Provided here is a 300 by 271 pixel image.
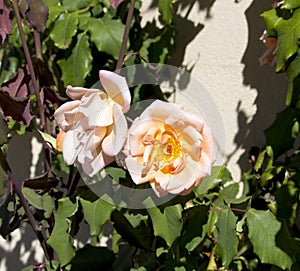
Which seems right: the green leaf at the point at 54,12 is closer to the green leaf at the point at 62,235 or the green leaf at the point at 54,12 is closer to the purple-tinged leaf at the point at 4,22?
the purple-tinged leaf at the point at 4,22

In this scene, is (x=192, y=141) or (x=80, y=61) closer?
(x=192, y=141)

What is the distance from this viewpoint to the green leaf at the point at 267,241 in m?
1.40

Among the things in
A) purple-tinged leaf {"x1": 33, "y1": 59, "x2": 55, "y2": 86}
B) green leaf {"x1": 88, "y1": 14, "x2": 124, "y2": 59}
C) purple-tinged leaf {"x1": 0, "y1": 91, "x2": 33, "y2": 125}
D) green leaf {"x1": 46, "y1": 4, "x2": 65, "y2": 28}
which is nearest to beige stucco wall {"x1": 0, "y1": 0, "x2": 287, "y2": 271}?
green leaf {"x1": 88, "y1": 14, "x2": 124, "y2": 59}

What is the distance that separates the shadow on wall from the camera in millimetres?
1833

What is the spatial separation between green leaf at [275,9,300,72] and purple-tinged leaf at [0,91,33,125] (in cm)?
59

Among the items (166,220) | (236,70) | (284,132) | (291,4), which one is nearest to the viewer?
(166,220)

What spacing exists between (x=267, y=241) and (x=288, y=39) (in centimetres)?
47

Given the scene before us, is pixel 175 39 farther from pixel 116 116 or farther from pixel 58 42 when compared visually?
→ pixel 116 116

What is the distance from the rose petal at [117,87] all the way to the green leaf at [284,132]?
0.67m

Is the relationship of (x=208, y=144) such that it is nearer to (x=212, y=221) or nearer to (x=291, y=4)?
(x=212, y=221)

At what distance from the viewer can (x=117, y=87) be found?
111cm

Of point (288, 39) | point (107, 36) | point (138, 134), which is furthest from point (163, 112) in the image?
point (107, 36)

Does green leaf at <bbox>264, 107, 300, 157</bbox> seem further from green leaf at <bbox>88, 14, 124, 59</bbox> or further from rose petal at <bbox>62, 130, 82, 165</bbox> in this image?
rose petal at <bbox>62, 130, 82, 165</bbox>

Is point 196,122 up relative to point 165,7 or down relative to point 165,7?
down
